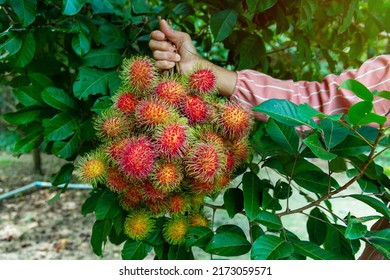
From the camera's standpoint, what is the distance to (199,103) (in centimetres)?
65

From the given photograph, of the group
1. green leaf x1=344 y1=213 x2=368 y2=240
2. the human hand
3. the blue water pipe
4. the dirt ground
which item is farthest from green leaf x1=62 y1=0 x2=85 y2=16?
the blue water pipe

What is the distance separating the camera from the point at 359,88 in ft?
1.95

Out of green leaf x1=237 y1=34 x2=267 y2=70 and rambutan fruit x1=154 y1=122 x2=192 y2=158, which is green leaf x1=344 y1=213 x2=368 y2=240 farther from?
green leaf x1=237 y1=34 x2=267 y2=70

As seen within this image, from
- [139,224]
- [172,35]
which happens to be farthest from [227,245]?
[172,35]

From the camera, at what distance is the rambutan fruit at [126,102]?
2.18 ft

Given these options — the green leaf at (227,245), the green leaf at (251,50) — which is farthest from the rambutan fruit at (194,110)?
the green leaf at (251,50)

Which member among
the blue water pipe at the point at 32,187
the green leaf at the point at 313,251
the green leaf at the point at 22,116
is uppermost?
the green leaf at the point at 313,251

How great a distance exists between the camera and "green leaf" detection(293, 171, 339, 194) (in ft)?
2.59

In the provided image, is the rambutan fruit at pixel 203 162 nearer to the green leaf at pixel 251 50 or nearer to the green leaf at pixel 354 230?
the green leaf at pixel 354 230

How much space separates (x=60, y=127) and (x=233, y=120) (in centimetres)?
43

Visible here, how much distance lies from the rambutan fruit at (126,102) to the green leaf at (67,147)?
27cm
